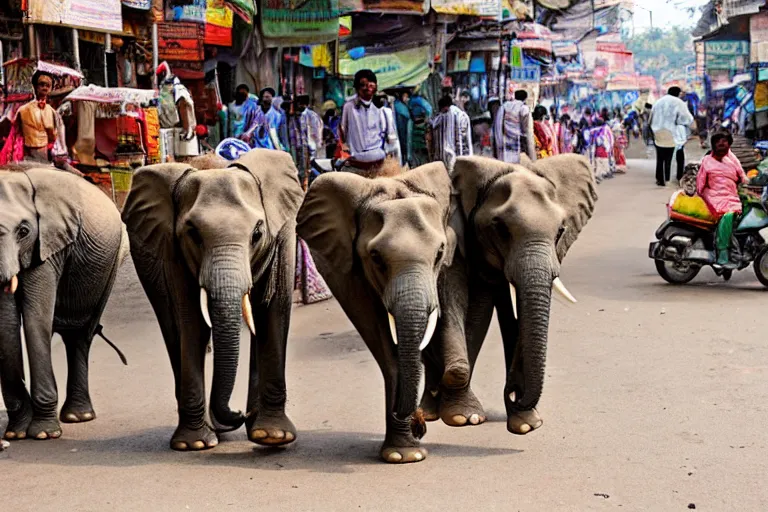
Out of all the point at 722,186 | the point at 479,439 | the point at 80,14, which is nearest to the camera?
the point at 479,439

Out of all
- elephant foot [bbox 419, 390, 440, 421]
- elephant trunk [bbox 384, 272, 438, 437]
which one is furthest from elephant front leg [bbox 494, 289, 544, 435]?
elephant trunk [bbox 384, 272, 438, 437]

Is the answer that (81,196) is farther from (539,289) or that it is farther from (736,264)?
(736,264)

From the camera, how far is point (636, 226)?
17.8 meters

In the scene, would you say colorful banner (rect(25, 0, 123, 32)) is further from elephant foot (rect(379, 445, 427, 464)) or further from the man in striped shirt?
elephant foot (rect(379, 445, 427, 464))

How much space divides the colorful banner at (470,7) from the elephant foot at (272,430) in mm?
13980

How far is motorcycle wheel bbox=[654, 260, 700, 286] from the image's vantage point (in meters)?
12.2

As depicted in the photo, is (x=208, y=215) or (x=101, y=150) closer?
(x=208, y=215)

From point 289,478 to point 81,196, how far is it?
2.53 metres

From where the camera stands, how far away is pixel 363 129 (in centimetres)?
1229

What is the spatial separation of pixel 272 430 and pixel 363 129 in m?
6.25

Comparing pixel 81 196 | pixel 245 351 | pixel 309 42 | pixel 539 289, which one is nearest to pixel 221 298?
pixel 539 289

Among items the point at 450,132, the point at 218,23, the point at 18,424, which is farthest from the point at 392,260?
the point at 450,132

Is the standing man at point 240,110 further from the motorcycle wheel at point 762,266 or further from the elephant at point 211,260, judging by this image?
the elephant at point 211,260

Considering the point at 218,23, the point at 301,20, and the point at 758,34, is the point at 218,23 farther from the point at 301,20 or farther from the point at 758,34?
the point at 758,34
